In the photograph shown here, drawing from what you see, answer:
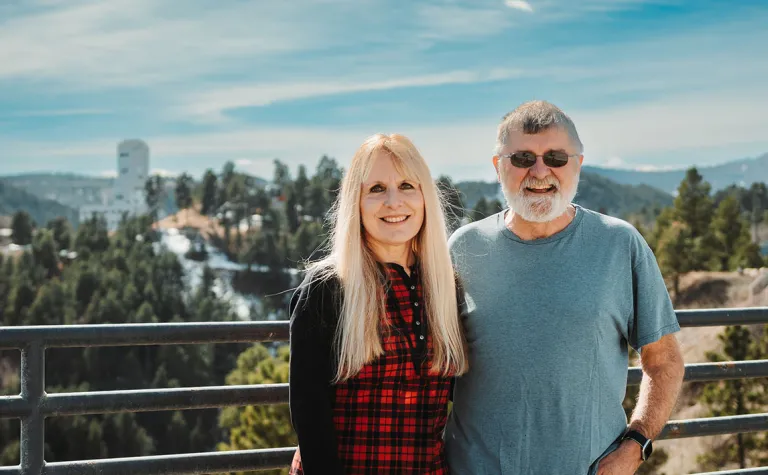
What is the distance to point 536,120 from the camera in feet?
9.24

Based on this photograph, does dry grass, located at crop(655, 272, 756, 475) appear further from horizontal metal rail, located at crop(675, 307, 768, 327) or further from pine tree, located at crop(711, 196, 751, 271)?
horizontal metal rail, located at crop(675, 307, 768, 327)

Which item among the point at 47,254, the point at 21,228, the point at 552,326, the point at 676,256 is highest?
the point at 552,326

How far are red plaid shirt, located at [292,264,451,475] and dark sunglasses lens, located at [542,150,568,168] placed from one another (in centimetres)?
72

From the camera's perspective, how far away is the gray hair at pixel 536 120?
2.81 meters

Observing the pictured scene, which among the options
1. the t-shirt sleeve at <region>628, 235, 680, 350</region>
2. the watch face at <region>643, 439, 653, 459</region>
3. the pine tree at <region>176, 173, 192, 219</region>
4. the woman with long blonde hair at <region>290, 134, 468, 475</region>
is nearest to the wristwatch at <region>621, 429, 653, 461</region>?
the watch face at <region>643, 439, 653, 459</region>

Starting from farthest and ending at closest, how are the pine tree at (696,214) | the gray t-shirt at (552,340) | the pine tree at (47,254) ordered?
the pine tree at (47,254) → the pine tree at (696,214) → the gray t-shirt at (552,340)

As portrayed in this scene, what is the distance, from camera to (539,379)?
2.64 m

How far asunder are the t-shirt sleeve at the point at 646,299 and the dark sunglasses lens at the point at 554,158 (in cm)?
37

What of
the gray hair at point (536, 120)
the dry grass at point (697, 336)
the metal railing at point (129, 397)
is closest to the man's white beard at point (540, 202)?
the gray hair at point (536, 120)

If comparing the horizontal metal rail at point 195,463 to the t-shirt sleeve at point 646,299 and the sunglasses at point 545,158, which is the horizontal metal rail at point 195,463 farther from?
the sunglasses at point 545,158

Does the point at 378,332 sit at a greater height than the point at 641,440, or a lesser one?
greater

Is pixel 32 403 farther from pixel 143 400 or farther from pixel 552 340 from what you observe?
pixel 552 340

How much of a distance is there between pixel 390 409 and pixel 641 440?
2.88 feet

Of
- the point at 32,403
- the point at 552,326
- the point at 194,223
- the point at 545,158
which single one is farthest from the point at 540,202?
the point at 194,223
